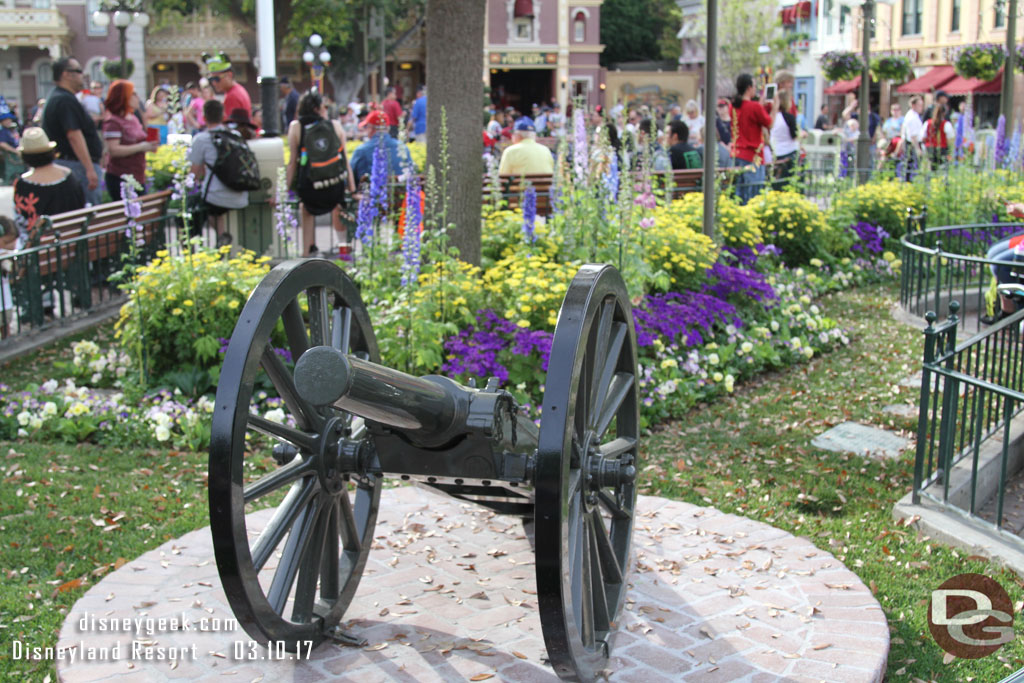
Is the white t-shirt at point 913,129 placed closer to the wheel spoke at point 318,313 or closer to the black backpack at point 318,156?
the black backpack at point 318,156

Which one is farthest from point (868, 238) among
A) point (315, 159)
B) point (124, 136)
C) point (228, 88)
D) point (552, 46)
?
point (552, 46)

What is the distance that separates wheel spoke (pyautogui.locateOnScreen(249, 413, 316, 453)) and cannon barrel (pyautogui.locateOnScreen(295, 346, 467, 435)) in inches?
17.2

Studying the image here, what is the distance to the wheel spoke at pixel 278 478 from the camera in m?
3.31

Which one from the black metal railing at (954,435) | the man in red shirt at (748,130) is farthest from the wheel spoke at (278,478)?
the man in red shirt at (748,130)

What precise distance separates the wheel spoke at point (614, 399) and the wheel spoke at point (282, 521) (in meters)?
1.00

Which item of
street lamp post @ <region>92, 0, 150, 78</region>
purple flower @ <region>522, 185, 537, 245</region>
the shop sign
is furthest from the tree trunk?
the shop sign

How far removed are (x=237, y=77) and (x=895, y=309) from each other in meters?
50.0

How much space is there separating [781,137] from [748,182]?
248 centimetres

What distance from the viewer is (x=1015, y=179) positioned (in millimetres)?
12875

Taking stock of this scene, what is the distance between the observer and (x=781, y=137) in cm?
1456

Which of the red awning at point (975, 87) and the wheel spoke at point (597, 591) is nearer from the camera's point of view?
the wheel spoke at point (597, 591)

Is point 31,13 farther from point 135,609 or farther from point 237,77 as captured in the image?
point 135,609

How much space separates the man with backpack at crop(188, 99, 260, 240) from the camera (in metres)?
9.35

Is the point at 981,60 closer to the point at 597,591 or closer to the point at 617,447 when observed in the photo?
the point at 617,447
